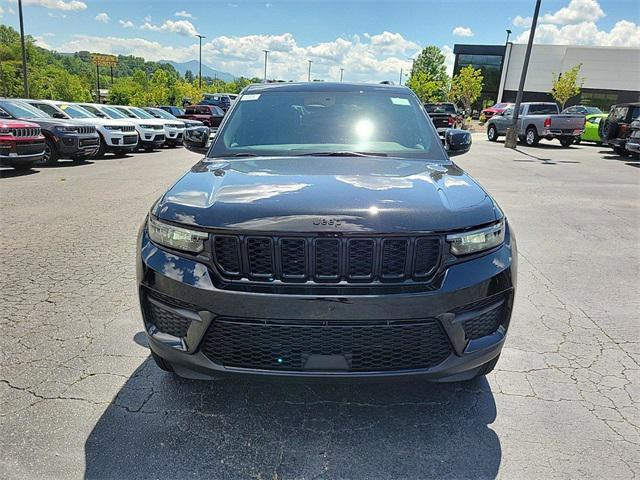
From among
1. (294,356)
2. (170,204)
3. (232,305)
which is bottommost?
(294,356)

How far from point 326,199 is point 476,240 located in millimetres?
739

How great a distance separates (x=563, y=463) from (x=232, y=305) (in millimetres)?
1742

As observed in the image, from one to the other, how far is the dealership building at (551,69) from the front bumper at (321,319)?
189ft

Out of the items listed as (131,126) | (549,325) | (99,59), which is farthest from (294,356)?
(99,59)

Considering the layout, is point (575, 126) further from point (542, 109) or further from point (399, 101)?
point (399, 101)

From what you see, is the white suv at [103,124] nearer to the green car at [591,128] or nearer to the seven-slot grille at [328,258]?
the seven-slot grille at [328,258]

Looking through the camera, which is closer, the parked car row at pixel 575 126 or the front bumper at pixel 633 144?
the front bumper at pixel 633 144

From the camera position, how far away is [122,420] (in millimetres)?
2545

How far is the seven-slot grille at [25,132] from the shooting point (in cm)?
1092

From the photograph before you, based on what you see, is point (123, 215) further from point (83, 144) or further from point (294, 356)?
point (83, 144)

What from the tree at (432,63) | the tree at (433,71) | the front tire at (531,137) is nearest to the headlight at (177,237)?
the front tire at (531,137)

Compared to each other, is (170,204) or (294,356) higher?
(170,204)

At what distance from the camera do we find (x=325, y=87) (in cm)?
406

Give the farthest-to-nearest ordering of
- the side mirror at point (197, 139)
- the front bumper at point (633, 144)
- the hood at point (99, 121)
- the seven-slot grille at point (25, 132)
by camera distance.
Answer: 1. the front bumper at point (633, 144)
2. the hood at point (99, 121)
3. the seven-slot grille at point (25, 132)
4. the side mirror at point (197, 139)
